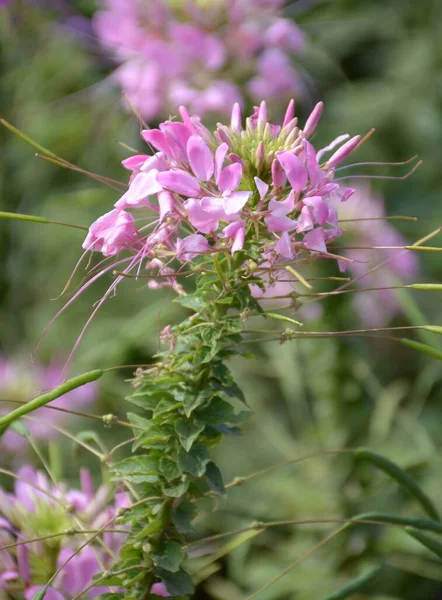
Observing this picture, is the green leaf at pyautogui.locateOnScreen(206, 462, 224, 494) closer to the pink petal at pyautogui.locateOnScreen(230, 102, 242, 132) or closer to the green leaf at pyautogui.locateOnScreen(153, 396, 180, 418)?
the green leaf at pyautogui.locateOnScreen(153, 396, 180, 418)

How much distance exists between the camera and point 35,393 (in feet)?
3.42

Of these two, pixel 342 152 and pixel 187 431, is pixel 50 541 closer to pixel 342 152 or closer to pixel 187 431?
pixel 187 431

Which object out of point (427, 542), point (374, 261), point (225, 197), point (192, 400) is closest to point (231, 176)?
point (225, 197)

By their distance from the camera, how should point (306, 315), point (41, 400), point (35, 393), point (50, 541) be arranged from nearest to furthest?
point (41, 400), point (50, 541), point (306, 315), point (35, 393)

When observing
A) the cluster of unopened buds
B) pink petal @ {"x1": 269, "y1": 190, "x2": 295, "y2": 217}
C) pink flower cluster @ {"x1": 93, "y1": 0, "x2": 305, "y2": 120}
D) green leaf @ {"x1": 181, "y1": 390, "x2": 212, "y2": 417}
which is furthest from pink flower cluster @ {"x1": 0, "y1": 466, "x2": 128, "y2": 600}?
pink flower cluster @ {"x1": 93, "y1": 0, "x2": 305, "y2": 120}

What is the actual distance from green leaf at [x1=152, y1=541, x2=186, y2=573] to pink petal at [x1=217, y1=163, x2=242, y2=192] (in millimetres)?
191

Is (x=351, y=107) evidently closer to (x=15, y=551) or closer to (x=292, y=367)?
(x=292, y=367)

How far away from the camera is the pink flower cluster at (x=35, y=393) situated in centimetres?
92

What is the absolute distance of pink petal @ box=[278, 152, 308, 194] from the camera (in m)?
0.37

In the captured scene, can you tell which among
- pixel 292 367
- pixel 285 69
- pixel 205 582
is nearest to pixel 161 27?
pixel 285 69

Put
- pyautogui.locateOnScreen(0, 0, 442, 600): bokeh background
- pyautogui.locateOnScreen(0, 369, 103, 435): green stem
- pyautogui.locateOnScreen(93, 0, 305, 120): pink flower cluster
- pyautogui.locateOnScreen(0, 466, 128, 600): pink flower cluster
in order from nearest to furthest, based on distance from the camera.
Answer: pyautogui.locateOnScreen(0, 369, 103, 435): green stem
pyautogui.locateOnScreen(0, 466, 128, 600): pink flower cluster
pyautogui.locateOnScreen(0, 0, 442, 600): bokeh background
pyautogui.locateOnScreen(93, 0, 305, 120): pink flower cluster

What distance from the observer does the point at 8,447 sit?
93 cm

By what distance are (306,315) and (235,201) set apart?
1.81 ft

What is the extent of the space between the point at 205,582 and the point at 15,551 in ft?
1.33
